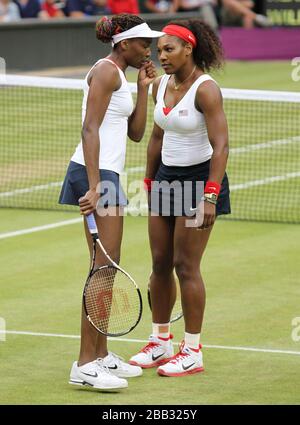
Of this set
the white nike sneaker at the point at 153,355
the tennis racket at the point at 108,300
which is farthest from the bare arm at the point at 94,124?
the white nike sneaker at the point at 153,355

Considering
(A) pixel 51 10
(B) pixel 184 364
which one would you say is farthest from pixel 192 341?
(A) pixel 51 10

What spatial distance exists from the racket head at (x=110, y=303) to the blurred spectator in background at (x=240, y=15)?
20552 millimetres

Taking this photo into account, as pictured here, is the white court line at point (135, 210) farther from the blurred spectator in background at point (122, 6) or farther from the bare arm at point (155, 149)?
the blurred spectator in background at point (122, 6)

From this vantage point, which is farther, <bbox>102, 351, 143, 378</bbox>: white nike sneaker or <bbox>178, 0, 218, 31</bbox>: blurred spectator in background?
<bbox>178, 0, 218, 31</bbox>: blurred spectator in background

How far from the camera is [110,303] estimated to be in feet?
27.0

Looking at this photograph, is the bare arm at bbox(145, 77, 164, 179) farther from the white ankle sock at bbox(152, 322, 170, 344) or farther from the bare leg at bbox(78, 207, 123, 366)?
the white ankle sock at bbox(152, 322, 170, 344)

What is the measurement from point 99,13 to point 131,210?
15.0 metres

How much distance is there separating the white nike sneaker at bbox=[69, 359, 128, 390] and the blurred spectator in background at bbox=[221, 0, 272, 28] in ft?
67.9

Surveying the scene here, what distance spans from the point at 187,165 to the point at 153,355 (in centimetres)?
137

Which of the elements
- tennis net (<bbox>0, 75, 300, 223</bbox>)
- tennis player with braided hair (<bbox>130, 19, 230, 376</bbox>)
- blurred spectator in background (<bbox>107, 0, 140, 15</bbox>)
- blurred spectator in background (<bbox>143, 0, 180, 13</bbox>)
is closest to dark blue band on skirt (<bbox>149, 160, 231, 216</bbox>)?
tennis player with braided hair (<bbox>130, 19, 230, 376</bbox>)

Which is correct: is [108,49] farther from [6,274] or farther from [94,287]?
[94,287]

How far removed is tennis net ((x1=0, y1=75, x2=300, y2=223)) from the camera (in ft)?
48.6

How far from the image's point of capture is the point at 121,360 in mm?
8594

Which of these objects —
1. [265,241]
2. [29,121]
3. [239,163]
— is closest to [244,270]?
[265,241]
